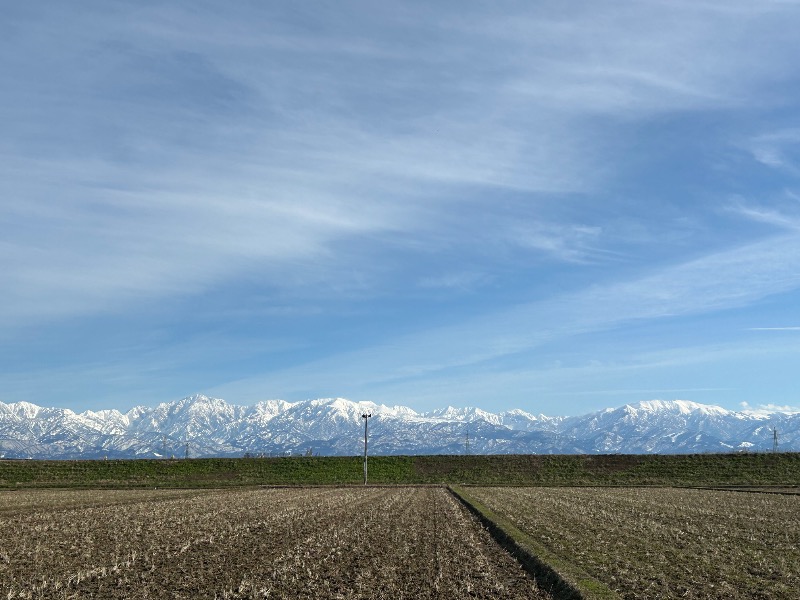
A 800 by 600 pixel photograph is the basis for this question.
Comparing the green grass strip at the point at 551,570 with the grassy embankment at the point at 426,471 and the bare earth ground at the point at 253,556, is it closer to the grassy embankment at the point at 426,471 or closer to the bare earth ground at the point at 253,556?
the bare earth ground at the point at 253,556

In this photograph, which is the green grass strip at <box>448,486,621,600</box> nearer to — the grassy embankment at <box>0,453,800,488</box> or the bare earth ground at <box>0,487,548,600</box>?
the bare earth ground at <box>0,487,548,600</box>

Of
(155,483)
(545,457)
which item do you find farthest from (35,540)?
(545,457)

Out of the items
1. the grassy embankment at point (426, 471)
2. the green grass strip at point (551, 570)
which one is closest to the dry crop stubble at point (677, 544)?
the green grass strip at point (551, 570)

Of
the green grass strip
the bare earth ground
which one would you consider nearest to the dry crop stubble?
the green grass strip

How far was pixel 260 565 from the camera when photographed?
27281mm

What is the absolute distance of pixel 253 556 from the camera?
29.5 meters

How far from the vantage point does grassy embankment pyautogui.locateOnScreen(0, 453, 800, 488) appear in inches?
4306

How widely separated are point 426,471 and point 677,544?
3571 inches

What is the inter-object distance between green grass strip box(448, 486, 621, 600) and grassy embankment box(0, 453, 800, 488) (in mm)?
75151

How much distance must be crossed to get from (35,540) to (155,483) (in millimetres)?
76331

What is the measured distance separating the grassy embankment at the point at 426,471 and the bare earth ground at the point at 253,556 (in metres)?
63.8

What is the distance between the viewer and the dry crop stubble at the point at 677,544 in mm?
23219

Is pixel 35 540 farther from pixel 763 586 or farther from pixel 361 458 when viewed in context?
pixel 361 458

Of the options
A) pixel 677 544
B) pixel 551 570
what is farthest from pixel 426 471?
pixel 551 570
